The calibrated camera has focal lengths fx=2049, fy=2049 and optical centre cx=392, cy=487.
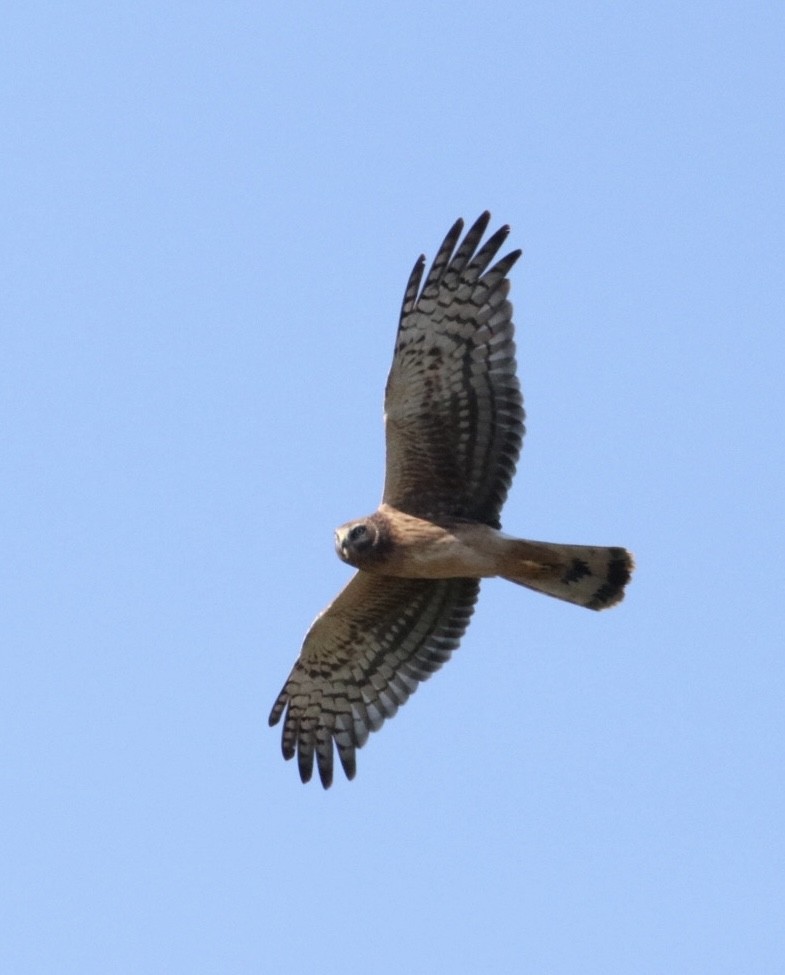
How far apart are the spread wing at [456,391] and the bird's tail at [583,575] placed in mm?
378

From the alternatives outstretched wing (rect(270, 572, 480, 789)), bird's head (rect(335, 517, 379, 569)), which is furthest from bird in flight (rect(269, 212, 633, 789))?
outstretched wing (rect(270, 572, 480, 789))

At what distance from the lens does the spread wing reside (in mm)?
12156

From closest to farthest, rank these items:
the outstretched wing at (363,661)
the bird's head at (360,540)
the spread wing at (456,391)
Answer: the bird's head at (360,540)
the spread wing at (456,391)
the outstretched wing at (363,661)

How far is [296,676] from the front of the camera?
13.4m

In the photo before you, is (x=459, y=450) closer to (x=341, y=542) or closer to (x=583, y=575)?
(x=341, y=542)

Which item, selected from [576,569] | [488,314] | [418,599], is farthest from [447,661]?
[488,314]

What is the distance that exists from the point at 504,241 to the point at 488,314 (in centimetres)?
44

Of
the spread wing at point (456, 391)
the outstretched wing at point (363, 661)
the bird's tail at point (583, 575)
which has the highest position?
the spread wing at point (456, 391)

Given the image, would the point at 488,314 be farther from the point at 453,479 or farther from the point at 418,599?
the point at 418,599

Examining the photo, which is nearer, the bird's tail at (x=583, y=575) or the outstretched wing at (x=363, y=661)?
the bird's tail at (x=583, y=575)

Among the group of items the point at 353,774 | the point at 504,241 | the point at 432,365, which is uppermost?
the point at 504,241

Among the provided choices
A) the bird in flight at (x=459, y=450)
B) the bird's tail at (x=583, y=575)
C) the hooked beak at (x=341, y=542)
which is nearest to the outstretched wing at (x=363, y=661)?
the bird in flight at (x=459, y=450)

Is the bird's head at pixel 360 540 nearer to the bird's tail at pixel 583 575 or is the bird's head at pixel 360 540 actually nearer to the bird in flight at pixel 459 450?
the bird in flight at pixel 459 450

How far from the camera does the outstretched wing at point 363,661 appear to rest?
13.1m
